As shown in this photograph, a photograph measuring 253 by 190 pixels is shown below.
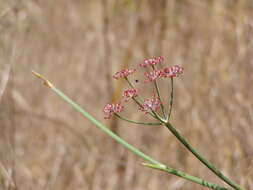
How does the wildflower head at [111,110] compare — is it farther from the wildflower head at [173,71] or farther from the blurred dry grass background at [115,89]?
the blurred dry grass background at [115,89]

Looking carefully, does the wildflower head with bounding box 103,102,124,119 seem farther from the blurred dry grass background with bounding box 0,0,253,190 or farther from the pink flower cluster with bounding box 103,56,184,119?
the blurred dry grass background with bounding box 0,0,253,190

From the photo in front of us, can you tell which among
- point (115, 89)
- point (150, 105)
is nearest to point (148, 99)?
point (150, 105)

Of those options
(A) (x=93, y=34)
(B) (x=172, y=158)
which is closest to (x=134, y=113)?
(B) (x=172, y=158)

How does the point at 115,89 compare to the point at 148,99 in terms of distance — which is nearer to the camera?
the point at 148,99

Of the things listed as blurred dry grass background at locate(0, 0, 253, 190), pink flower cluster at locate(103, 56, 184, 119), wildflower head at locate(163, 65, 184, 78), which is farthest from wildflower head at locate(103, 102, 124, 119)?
blurred dry grass background at locate(0, 0, 253, 190)

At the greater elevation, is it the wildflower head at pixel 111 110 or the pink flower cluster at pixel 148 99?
the pink flower cluster at pixel 148 99

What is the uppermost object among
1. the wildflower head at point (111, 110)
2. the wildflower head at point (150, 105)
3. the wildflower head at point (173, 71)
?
the wildflower head at point (173, 71)

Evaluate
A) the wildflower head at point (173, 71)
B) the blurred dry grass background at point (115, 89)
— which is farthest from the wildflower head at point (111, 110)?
the blurred dry grass background at point (115, 89)

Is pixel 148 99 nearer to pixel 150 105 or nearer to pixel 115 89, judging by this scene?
pixel 150 105
